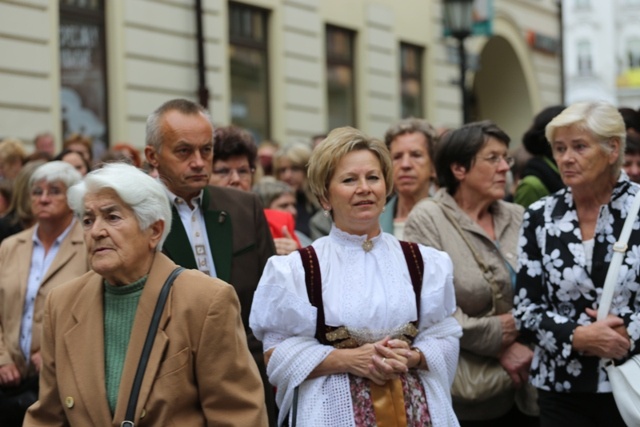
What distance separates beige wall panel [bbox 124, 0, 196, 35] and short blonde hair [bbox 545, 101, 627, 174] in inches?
426

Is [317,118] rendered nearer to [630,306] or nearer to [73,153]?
[73,153]

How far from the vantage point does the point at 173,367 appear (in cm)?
436

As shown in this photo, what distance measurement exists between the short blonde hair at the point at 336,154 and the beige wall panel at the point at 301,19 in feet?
46.8

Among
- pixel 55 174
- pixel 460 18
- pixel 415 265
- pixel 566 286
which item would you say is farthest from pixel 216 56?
pixel 415 265

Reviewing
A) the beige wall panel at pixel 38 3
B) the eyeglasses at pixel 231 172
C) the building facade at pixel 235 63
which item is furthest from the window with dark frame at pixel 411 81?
the eyeglasses at pixel 231 172

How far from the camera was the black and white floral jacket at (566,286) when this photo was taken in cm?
555

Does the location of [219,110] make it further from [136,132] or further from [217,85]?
[136,132]

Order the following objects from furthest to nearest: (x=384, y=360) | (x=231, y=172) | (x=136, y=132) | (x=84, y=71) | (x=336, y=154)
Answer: (x=136, y=132), (x=84, y=71), (x=231, y=172), (x=336, y=154), (x=384, y=360)

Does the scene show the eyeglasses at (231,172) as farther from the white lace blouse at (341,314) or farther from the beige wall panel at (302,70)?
the beige wall panel at (302,70)

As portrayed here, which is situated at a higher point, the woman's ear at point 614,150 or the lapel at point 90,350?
the woman's ear at point 614,150

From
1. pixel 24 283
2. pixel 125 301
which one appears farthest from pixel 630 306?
pixel 24 283

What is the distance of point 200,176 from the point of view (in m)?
5.54

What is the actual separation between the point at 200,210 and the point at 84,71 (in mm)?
10239

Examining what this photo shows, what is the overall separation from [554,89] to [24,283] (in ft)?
83.4
